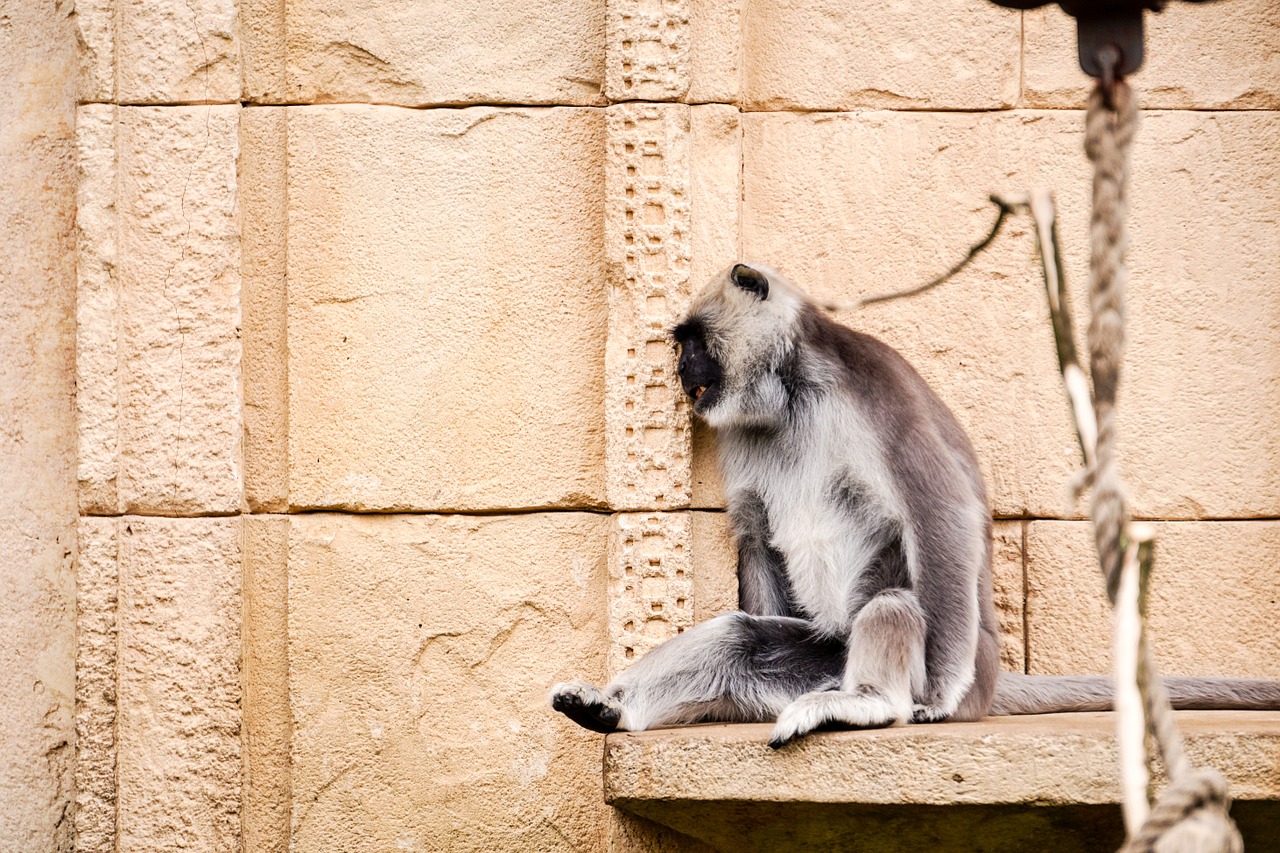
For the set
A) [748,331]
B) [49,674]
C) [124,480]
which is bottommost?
[49,674]

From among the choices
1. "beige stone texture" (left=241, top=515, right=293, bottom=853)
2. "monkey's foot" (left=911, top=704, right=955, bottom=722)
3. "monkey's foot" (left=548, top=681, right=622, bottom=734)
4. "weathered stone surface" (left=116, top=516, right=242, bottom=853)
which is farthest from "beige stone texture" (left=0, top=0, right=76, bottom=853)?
"monkey's foot" (left=911, top=704, right=955, bottom=722)

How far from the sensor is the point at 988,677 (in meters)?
3.29

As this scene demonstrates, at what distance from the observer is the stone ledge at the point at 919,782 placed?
2.71m

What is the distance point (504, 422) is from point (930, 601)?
1.34m

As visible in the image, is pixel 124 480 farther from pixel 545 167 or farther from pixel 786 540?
pixel 786 540

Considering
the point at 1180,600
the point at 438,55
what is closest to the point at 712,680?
the point at 1180,600

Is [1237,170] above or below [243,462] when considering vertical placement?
above

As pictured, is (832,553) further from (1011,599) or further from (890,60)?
(890,60)

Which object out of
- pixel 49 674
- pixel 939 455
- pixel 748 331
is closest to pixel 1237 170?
pixel 939 455

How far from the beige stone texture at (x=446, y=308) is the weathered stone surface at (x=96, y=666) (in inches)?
21.9

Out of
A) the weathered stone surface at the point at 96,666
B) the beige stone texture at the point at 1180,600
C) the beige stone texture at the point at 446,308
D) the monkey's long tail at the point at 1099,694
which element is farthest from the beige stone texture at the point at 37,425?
the beige stone texture at the point at 1180,600

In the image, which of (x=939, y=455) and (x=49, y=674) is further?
(x=49, y=674)

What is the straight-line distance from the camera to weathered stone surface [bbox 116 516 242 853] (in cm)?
347

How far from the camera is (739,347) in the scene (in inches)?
139
